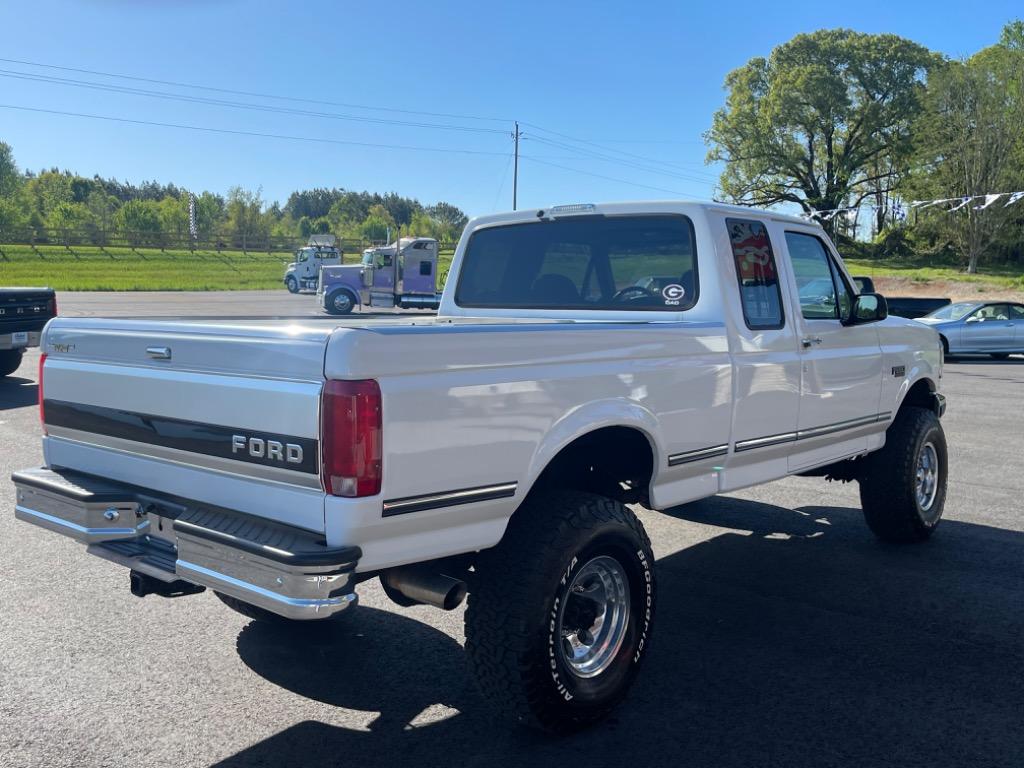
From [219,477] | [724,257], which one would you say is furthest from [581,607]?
[724,257]

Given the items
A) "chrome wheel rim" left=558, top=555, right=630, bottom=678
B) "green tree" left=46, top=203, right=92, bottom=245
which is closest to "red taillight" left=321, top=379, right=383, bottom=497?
"chrome wheel rim" left=558, top=555, right=630, bottom=678

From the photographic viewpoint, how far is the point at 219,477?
317 centimetres

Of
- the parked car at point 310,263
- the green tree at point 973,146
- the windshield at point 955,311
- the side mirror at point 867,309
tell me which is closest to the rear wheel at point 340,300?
the parked car at point 310,263

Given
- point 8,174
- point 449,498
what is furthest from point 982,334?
point 8,174

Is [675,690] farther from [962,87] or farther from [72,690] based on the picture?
[962,87]

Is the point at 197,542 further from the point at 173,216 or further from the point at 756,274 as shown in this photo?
the point at 173,216

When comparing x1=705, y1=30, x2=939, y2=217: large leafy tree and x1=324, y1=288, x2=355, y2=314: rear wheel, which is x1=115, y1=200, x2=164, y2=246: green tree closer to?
x1=705, y1=30, x2=939, y2=217: large leafy tree

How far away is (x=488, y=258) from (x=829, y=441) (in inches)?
90.2

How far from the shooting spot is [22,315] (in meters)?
11.9

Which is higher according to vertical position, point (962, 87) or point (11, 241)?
point (962, 87)

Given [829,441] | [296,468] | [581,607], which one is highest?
[296,468]

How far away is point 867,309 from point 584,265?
172 cm

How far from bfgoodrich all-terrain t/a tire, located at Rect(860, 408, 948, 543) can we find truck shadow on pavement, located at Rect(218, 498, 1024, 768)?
32cm

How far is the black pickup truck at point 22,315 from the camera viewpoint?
11.7 m
